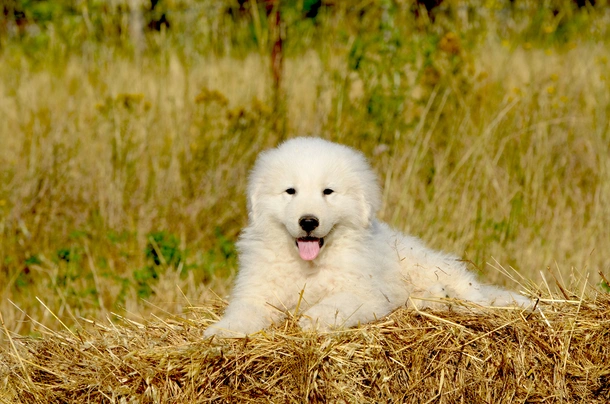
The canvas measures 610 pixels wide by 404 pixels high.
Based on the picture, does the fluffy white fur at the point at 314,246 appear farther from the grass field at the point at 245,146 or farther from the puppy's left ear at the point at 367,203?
the grass field at the point at 245,146

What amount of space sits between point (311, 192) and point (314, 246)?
0.92 ft

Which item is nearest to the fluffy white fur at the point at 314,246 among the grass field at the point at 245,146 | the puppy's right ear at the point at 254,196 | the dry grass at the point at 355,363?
the puppy's right ear at the point at 254,196

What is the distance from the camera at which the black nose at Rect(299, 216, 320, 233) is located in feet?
12.9

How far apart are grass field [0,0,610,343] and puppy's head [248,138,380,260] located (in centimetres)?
152

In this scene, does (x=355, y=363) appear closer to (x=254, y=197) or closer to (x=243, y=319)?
(x=243, y=319)

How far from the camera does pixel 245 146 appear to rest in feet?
23.6

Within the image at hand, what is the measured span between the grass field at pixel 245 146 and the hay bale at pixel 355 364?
1.84 m

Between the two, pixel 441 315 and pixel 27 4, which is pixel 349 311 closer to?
pixel 441 315

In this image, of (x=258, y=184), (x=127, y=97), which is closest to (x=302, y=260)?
(x=258, y=184)

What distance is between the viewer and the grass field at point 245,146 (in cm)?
612

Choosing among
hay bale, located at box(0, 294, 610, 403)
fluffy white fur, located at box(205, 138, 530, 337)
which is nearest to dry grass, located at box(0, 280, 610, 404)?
hay bale, located at box(0, 294, 610, 403)

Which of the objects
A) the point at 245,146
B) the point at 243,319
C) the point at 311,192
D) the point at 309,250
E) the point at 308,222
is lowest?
the point at 243,319

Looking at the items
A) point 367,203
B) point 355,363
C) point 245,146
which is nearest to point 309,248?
point 367,203

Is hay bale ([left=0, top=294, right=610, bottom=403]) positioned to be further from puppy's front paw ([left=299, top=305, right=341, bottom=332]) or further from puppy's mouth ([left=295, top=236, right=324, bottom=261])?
puppy's mouth ([left=295, top=236, right=324, bottom=261])
